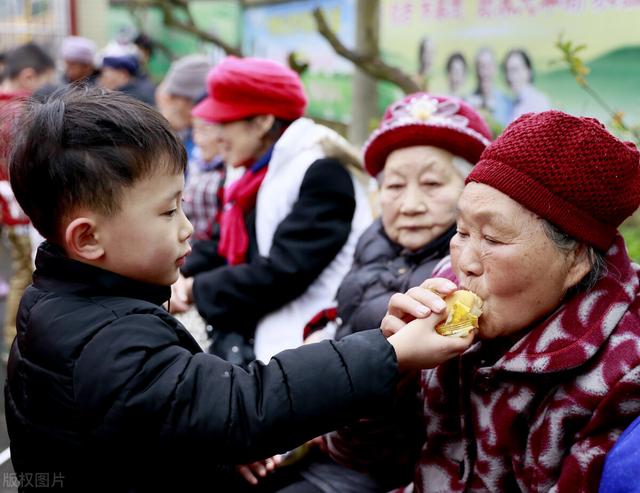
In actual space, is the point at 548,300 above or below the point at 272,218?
above

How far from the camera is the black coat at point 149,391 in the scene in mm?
1393

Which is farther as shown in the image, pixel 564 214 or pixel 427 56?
pixel 427 56

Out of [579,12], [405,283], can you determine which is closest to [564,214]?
[405,283]

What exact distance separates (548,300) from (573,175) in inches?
11.9

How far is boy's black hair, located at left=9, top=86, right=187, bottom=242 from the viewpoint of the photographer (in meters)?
1.49

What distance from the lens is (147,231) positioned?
5.09 feet

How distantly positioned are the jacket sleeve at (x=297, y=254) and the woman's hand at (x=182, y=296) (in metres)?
0.19

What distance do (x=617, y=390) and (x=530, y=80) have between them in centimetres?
382

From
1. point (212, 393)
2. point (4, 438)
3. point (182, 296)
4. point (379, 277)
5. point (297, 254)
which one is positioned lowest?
point (4, 438)

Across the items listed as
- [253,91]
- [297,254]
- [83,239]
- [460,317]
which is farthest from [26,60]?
[460,317]

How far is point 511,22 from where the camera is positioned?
499 centimetres

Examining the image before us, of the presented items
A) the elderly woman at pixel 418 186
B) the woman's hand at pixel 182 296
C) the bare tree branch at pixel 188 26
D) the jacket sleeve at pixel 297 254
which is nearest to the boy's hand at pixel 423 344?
the elderly woman at pixel 418 186

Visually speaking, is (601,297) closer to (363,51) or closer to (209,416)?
(209,416)

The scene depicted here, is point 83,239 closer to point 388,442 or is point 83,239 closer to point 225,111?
point 388,442
